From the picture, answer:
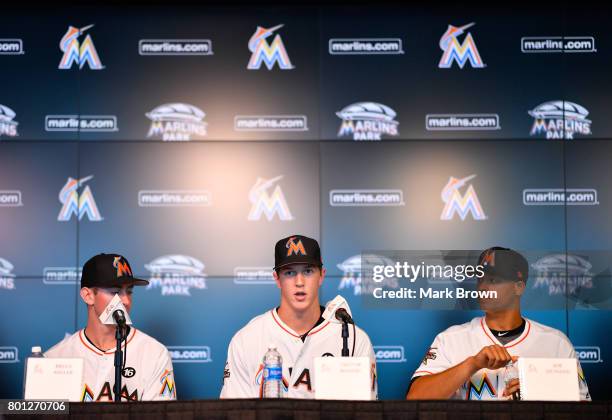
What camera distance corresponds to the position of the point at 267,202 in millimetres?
4086

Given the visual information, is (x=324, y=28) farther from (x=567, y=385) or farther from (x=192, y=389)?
(x=567, y=385)

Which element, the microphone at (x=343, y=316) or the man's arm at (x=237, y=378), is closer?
the microphone at (x=343, y=316)

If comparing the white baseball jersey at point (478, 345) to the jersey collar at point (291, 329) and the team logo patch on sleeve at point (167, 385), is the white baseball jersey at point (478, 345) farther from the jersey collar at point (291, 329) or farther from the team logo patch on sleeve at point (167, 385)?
the team logo patch on sleeve at point (167, 385)

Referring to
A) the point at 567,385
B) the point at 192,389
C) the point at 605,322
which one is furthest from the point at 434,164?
the point at 567,385

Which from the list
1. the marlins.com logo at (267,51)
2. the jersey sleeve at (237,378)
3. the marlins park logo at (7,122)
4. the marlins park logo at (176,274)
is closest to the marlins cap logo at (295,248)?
the jersey sleeve at (237,378)

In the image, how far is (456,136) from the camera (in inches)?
161

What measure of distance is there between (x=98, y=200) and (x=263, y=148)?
0.93 meters

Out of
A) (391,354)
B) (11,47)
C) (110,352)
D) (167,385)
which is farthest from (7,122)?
(391,354)

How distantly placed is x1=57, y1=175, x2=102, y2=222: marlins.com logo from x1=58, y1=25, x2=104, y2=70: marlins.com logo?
62 cm

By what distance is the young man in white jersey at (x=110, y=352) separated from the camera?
9.36 feet

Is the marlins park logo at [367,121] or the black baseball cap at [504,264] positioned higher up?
the marlins park logo at [367,121]

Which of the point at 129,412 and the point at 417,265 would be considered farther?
the point at 417,265

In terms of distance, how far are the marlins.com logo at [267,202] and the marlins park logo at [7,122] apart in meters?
1.33

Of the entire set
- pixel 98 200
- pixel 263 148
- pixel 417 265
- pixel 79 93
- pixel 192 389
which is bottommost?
pixel 192 389
